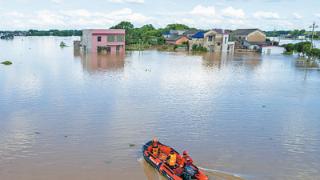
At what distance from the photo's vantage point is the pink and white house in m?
63.8

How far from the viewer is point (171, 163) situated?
1353cm

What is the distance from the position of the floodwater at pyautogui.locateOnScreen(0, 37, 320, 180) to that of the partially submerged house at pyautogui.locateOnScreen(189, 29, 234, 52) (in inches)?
1599

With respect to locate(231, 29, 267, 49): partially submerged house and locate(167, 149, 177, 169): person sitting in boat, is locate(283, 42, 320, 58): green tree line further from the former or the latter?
locate(167, 149, 177, 169): person sitting in boat

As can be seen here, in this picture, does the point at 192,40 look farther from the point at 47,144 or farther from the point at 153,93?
the point at 47,144

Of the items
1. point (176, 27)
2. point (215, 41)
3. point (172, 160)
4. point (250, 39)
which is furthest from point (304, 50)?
point (176, 27)

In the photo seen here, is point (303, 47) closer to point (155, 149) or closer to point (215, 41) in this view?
point (215, 41)

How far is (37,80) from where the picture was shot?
34.1 m

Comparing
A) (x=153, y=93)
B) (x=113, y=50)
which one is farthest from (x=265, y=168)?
(x=113, y=50)

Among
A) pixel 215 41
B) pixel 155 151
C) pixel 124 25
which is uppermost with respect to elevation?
pixel 124 25

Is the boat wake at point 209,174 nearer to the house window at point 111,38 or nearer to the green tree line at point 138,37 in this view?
the house window at point 111,38

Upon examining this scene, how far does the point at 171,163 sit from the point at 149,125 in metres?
6.78

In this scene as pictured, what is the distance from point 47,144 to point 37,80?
19.2 m

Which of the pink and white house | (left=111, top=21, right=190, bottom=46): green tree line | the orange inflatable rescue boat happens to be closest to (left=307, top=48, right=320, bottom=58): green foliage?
the pink and white house

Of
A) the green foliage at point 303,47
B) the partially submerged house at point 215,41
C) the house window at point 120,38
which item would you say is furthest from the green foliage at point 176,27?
the house window at point 120,38
